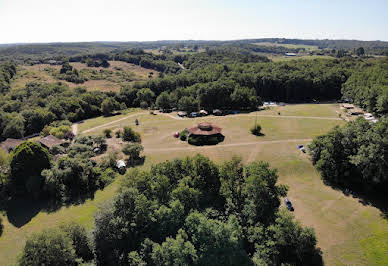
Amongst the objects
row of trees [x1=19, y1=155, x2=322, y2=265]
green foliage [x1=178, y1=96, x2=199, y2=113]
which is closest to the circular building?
row of trees [x1=19, y1=155, x2=322, y2=265]

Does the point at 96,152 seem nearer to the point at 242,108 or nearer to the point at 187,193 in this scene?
the point at 187,193

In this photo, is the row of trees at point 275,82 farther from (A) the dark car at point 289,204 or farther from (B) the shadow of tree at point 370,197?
(A) the dark car at point 289,204

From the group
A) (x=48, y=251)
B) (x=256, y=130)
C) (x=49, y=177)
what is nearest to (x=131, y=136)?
(x=49, y=177)

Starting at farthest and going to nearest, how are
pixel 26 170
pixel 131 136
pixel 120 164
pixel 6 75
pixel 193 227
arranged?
pixel 6 75
pixel 131 136
pixel 120 164
pixel 26 170
pixel 193 227

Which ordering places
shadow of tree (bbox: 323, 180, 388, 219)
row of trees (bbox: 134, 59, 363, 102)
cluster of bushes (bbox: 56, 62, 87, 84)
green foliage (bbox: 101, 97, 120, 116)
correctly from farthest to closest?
cluster of bushes (bbox: 56, 62, 87, 84)
row of trees (bbox: 134, 59, 363, 102)
green foliage (bbox: 101, 97, 120, 116)
shadow of tree (bbox: 323, 180, 388, 219)

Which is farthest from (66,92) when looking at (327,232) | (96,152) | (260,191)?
(327,232)

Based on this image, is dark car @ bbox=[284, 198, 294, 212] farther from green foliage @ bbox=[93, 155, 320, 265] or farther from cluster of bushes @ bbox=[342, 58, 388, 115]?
cluster of bushes @ bbox=[342, 58, 388, 115]

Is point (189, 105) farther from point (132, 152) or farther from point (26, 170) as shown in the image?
point (26, 170)
